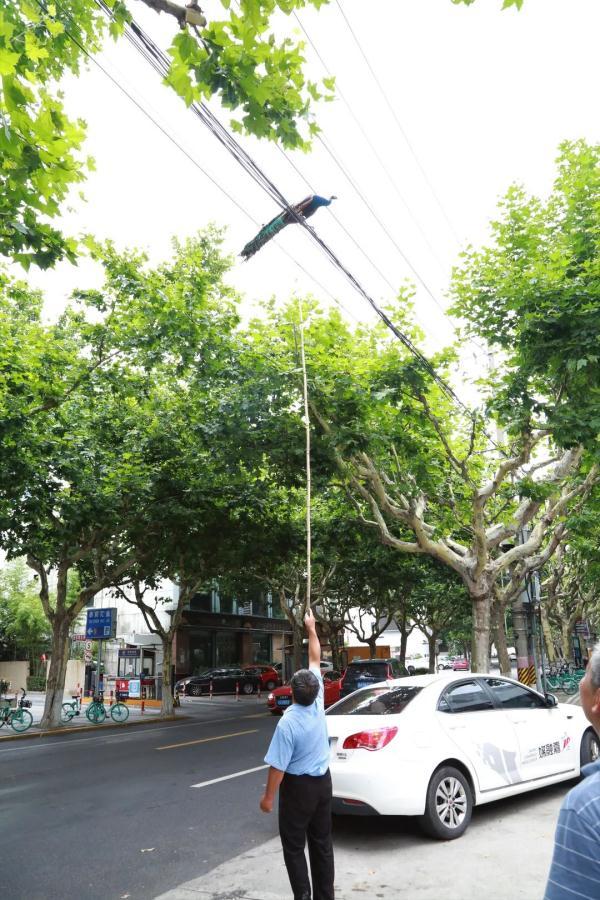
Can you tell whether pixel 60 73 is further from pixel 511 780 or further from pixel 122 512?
pixel 122 512

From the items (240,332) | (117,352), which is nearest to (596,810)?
(240,332)

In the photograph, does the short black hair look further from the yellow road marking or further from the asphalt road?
the yellow road marking

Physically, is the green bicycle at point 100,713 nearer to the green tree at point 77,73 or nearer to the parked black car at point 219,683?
the parked black car at point 219,683

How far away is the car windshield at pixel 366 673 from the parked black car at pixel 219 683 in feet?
52.5

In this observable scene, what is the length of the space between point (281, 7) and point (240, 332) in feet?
30.2

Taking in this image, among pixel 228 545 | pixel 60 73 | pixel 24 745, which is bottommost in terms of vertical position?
pixel 24 745

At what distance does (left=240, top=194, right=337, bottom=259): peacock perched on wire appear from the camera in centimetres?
728

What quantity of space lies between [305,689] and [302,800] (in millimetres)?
655

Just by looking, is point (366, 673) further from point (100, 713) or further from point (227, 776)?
point (100, 713)

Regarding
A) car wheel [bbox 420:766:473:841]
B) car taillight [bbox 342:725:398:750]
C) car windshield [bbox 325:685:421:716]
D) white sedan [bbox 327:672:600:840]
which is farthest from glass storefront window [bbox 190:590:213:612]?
car wheel [bbox 420:766:473:841]

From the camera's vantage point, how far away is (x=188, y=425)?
16.6m

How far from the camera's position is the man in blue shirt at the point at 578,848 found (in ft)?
4.98

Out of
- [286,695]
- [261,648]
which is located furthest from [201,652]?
[286,695]

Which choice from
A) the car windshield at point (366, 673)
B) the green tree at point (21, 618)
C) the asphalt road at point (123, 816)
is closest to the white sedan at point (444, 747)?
the asphalt road at point (123, 816)
